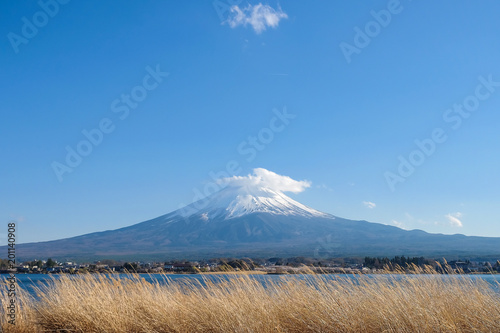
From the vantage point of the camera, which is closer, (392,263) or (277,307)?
(277,307)

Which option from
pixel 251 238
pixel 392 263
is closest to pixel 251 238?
pixel 251 238

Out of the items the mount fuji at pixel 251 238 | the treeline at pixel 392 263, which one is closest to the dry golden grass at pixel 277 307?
the treeline at pixel 392 263

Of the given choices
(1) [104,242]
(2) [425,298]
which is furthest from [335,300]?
(1) [104,242]

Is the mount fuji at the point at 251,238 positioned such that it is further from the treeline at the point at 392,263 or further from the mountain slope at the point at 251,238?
the treeline at the point at 392,263

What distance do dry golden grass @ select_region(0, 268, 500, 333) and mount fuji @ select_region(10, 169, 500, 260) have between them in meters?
98.3

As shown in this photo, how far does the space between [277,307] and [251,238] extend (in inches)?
5541

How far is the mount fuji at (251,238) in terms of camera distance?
122 m

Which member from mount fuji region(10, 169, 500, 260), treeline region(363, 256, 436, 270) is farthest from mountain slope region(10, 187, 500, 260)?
treeline region(363, 256, 436, 270)

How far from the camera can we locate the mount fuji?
122062 mm

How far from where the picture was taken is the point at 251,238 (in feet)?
483

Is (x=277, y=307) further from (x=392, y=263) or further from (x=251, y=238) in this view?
(x=251, y=238)

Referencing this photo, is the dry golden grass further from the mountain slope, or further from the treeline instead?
the mountain slope

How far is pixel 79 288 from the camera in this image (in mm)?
10016

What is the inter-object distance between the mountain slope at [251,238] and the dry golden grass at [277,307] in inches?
3876
